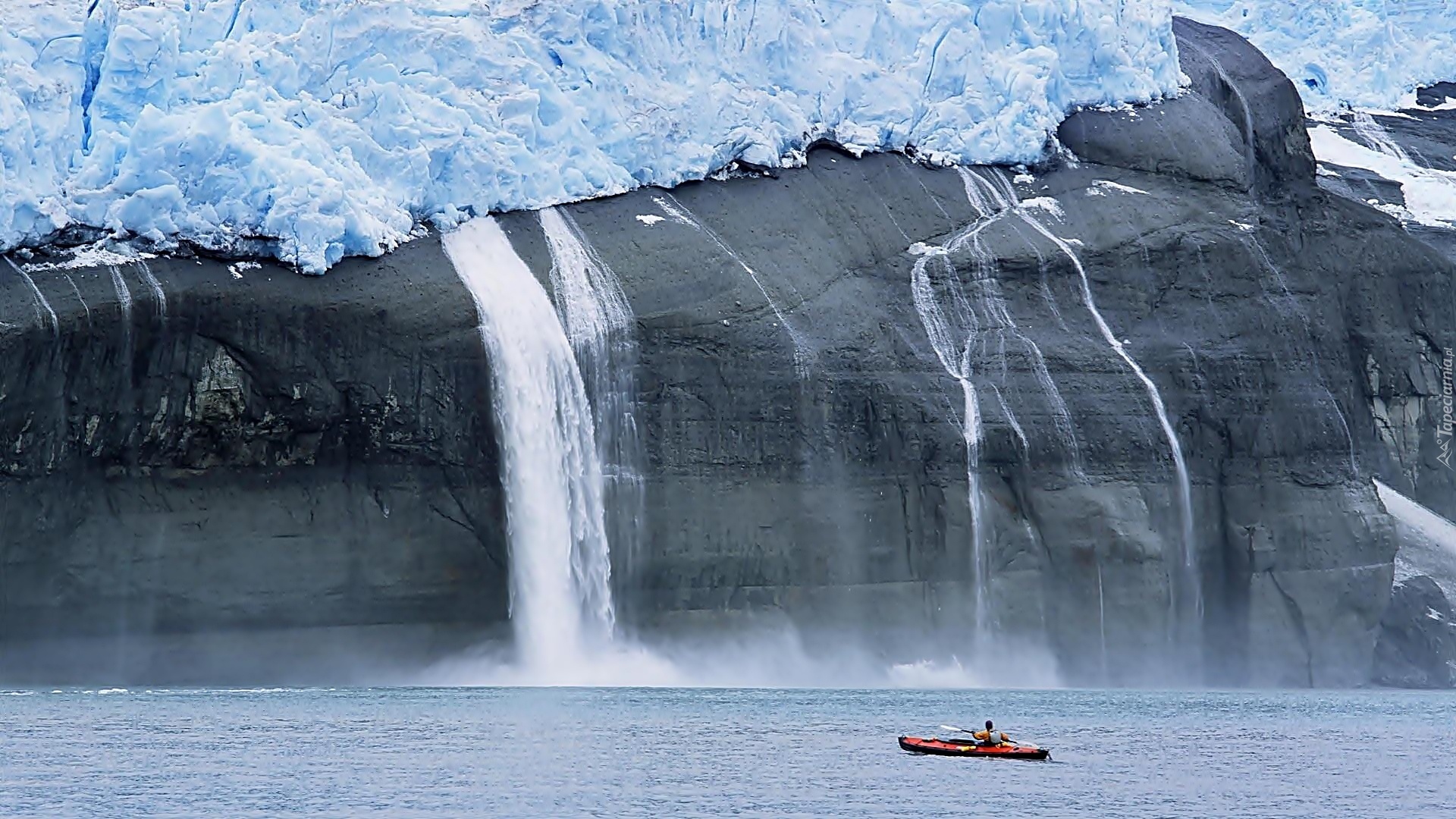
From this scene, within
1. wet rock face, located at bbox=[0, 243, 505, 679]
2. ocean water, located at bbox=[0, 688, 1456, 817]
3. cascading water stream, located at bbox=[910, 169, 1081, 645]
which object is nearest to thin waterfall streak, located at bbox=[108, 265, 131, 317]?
wet rock face, located at bbox=[0, 243, 505, 679]

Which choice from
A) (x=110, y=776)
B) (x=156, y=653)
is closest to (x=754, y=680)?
(x=156, y=653)

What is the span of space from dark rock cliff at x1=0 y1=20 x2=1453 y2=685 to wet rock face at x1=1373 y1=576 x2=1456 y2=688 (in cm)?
112

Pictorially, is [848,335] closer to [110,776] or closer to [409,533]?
[409,533]

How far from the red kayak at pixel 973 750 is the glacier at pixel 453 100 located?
1564 cm

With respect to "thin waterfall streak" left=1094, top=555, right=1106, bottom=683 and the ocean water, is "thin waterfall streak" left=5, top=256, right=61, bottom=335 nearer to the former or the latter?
the ocean water

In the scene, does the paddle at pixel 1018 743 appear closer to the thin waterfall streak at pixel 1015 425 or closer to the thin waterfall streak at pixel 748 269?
the thin waterfall streak at pixel 748 269

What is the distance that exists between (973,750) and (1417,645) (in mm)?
20865

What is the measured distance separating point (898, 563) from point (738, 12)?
11620 mm

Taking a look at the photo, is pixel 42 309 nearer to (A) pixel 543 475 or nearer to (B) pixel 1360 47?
(A) pixel 543 475

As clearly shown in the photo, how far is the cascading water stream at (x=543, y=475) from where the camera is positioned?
4650cm

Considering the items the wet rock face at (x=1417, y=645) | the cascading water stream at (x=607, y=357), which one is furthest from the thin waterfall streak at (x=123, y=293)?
the wet rock face at (x=1417, y=645)

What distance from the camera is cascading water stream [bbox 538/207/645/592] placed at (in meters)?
47.2

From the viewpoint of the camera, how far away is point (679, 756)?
114 ft

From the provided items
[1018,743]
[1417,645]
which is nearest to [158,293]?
[1018,743]
